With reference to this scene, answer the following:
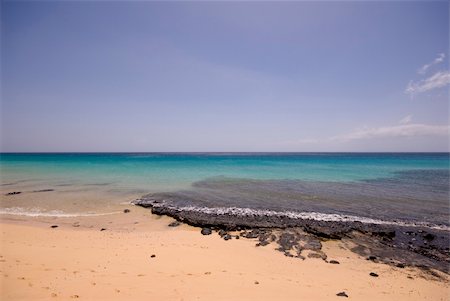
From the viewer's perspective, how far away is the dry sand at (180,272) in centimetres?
566

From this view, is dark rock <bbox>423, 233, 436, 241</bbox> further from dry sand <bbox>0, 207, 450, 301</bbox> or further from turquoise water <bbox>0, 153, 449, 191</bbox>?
turquoise water <bbox>0, 153, 449, 191</bbox>

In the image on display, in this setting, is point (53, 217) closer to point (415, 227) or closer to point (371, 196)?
point (415, 227)

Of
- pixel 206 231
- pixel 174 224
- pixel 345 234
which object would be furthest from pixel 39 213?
pixel 345 234

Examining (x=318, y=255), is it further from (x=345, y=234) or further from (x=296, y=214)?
(x=296, y=214)

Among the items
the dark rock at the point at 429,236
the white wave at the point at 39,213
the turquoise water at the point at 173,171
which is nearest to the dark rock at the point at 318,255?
the dark rock at the point at 429,236

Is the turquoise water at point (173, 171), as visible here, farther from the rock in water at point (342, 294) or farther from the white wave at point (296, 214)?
the rock in water at point (342, 294)

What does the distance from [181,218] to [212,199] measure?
16.5 ft

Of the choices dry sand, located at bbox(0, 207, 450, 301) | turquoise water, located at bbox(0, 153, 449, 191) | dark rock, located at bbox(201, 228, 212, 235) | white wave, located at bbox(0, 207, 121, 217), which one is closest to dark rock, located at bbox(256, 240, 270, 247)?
dry sand, located at bbox(0, 207, 450, 301)

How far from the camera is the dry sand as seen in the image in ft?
18.6

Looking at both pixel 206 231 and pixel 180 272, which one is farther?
pixel 206 231

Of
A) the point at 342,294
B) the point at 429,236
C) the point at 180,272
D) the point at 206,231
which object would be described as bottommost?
the point at 429,236

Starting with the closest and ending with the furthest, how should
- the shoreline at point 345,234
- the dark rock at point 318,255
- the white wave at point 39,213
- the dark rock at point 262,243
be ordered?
the dark rock at point 318,255 < the shoreline at point 345,234 < the dark rock at point 262,243 < the white wave at point 39,213

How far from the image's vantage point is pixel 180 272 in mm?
6766

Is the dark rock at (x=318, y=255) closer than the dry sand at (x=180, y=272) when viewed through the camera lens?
No
